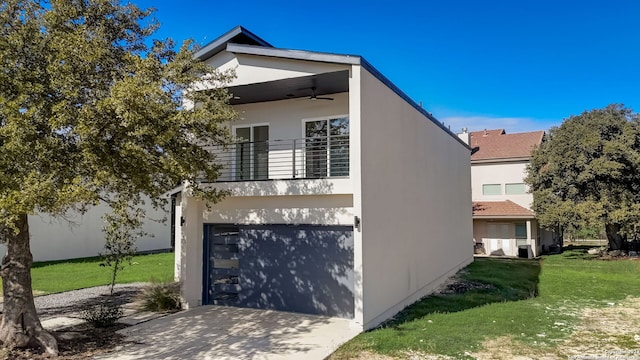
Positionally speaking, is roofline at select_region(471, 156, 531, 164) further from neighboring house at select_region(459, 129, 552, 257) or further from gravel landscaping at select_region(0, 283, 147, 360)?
gravel landscaping at select_region(0, 283, 147, 360)

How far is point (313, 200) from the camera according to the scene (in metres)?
10.6

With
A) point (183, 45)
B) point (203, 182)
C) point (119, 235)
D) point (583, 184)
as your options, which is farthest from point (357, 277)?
point (583, 184)

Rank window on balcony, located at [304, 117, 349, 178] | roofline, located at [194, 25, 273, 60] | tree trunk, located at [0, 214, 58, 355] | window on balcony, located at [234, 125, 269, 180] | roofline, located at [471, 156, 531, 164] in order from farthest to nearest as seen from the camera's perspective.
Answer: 1. roofline, located at [471, 156, 531, 164]
2. window on balcony, located at [234, 125, 269, 180]
3. window on balcony, located at [304, 117, 349, 178]
4. roofline, located at [194, 25, 273, 60]
5. tree trunk, located at [0, 214, 58, 355]

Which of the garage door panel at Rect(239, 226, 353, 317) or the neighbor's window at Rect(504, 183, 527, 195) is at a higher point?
the neighbor's window at Rect(504, 183, 527, 195)

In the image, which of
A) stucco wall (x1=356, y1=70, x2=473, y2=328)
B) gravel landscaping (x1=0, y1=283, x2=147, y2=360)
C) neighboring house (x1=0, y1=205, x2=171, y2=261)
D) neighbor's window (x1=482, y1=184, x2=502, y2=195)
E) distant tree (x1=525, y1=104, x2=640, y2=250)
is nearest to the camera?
gravel landscaping (x1=0, y1=283, x2=147, y2=360)

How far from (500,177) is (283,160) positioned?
23.6 meters

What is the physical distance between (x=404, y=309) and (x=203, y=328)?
5282 millimetres

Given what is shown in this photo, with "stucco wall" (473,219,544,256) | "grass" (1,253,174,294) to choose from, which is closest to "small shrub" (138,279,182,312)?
"grass" (1,253,174,294)

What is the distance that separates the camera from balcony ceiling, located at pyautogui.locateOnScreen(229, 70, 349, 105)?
1051 cm

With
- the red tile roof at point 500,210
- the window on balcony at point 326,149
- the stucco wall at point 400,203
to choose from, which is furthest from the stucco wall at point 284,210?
the red tile roof at point 500,210

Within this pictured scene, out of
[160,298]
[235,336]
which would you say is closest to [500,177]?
[160,298]

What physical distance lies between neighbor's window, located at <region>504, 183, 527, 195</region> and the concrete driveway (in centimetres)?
2508

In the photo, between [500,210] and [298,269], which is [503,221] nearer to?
[500,210]

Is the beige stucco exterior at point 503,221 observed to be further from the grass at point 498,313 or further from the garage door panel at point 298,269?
the garage door panel at point 298,269
